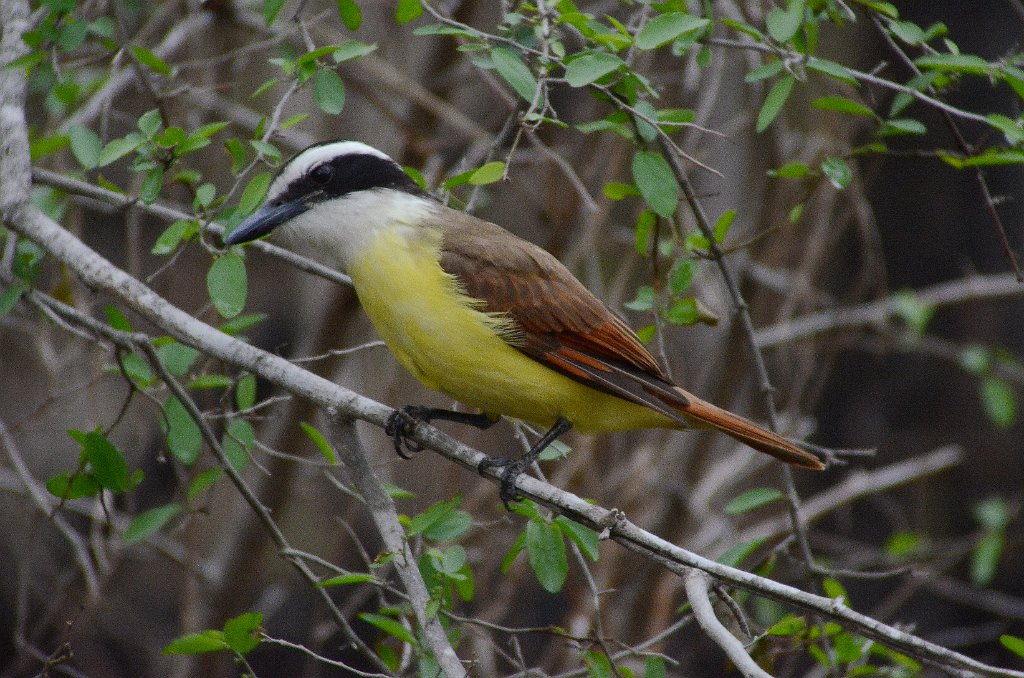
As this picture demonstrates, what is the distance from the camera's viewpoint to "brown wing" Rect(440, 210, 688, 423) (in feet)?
10.9

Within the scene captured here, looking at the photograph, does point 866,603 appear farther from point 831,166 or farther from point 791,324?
point 831,166

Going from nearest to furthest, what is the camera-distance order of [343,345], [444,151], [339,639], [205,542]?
1. [343,345]
2. [444,151]
3. [205,542]
4. [339,639]

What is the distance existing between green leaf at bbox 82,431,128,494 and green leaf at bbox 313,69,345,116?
1.11 m

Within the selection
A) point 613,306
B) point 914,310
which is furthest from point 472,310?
point 914,310

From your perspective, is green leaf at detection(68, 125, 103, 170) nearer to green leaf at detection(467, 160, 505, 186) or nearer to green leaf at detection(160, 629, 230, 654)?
green leaf at detection(467, 160, 505, 186)

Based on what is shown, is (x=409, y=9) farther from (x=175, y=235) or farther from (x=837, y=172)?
(x=837, y=172)

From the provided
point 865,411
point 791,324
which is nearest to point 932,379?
point 865,411

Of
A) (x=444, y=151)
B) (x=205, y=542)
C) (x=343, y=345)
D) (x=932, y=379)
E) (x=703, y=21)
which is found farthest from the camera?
(x=932, y=379)

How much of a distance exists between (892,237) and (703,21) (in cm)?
560

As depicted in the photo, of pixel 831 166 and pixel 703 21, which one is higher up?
pixel 703 21

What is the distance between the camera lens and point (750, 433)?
351 cm

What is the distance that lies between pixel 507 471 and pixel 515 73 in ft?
3.60

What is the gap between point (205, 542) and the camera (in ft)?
21.1

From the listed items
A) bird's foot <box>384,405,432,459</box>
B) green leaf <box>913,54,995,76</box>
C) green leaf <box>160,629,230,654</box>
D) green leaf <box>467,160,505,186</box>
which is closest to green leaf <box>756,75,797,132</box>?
green leaf <box>913,54,995,76</box>
